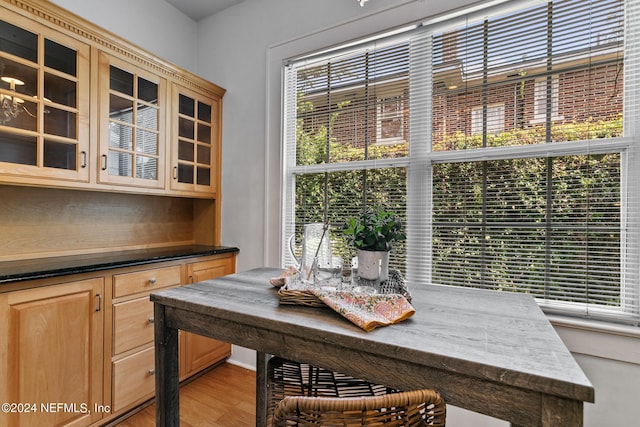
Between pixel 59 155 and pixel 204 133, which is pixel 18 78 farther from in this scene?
pixel 204 133

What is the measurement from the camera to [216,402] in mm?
2078

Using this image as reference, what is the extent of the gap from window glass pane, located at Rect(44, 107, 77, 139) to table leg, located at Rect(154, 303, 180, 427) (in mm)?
1203

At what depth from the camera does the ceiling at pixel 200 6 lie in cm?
264

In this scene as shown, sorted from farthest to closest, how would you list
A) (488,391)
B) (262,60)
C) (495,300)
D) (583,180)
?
(262,60) → (583,180) → (495,300) → (488,391)

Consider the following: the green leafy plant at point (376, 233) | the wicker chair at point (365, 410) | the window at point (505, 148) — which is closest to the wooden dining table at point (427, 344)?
the wicker chair at point (365, 410)

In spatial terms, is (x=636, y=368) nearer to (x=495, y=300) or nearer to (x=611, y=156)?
(x=495, y=300)

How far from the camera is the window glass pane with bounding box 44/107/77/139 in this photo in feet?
5.51

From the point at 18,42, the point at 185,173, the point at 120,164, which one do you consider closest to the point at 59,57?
the point at 18,42

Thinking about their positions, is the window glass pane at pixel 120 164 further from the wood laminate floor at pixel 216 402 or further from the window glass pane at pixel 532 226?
the window glass pane at pixel 532 226

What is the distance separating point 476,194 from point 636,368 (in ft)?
3.33

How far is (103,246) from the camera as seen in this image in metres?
2.27

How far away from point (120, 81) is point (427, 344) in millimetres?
2267

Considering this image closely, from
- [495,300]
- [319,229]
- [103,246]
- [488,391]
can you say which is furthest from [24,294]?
[495,300]

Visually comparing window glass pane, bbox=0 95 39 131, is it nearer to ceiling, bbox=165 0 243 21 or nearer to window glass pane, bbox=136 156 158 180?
window glass pane, bbox=136 156 158 180
